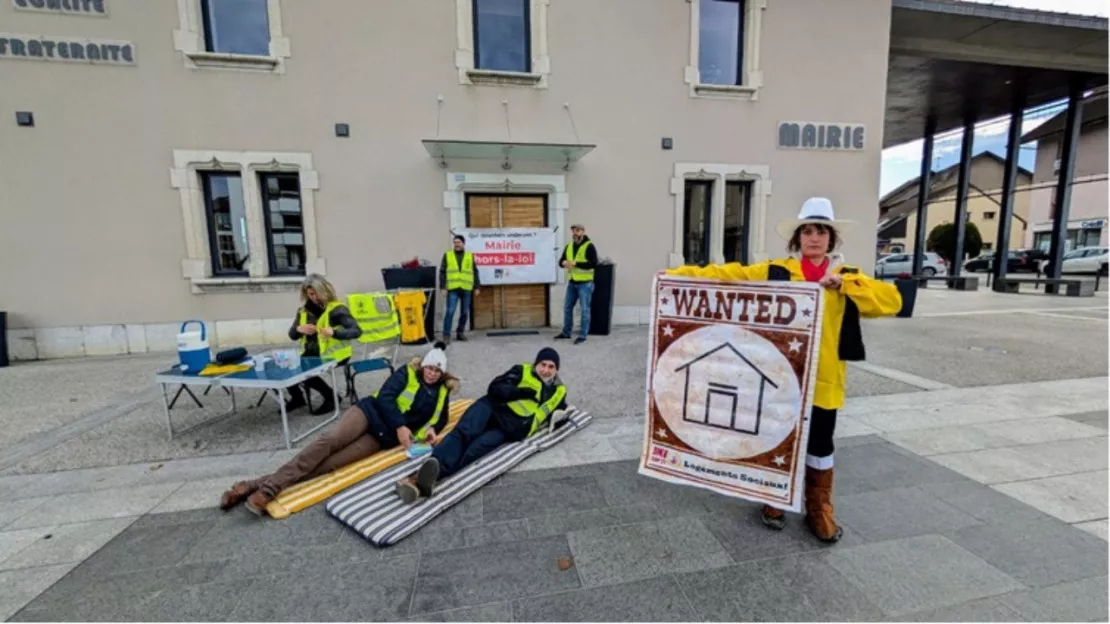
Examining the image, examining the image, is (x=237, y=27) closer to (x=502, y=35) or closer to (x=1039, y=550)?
(x=502, y=35)

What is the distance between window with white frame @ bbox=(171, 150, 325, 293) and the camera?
721 cm

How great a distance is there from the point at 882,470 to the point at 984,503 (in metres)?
0.53

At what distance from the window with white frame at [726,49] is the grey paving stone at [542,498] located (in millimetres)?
7741

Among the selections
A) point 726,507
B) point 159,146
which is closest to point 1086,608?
point 726,507

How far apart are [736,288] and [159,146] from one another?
8.81m

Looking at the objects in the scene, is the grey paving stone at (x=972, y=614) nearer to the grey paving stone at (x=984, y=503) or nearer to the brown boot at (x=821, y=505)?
the brown boot at (x=821, y=505)

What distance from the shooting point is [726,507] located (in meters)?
2.76

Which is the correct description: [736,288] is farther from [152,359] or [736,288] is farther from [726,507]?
[152,359]

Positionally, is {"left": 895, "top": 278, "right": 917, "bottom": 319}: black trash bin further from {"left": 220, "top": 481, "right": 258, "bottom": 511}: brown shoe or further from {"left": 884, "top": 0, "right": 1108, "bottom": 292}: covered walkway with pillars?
{"left": 220, "top": 481, "right": 258, "bottom": 511}: brown shoe

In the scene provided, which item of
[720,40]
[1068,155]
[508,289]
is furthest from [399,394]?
[1068,155]

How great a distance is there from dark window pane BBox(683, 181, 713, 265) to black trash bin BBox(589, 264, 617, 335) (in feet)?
6.51

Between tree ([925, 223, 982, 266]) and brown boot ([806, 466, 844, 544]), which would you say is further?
tree ([925, 223, 982, 266])

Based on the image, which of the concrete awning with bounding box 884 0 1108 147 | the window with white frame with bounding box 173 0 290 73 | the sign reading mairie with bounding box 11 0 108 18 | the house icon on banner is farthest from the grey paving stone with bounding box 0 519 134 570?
the concrete awning with bounding box 884 0 1108 147

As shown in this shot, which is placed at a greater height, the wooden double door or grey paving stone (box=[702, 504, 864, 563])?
the wooden double door
